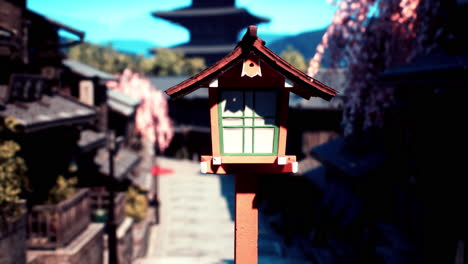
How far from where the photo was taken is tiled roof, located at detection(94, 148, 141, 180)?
1622 cm

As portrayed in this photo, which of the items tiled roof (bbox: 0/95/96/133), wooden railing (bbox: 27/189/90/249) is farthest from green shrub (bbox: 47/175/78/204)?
tiled roof (bbox: 0/95/96/133)

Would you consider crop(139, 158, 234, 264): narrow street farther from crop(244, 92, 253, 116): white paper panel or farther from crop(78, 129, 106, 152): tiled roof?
crop(244, 92, 253, 116): white paper panel

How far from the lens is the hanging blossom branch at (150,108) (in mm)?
35281

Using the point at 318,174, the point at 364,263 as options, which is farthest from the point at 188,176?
the point at 364,263

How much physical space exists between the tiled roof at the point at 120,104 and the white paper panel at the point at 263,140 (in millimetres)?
18465

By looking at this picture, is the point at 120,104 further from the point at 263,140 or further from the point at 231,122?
the point at 263,140

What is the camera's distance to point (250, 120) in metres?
4.59

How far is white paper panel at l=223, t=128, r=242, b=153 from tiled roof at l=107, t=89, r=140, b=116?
60.2 ft

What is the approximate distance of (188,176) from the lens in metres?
32.5

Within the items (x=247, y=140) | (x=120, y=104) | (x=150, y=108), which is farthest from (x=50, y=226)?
(x=150, y=108)

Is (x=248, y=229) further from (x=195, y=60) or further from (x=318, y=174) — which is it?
(x=195, y=60)

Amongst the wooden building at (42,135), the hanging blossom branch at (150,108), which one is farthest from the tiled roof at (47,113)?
the hanging blossom branch at (150,108)

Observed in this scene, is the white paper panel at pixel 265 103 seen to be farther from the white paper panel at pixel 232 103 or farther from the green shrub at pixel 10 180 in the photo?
the green shrub at pixel 10 180

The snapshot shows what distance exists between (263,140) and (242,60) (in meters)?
1.05
